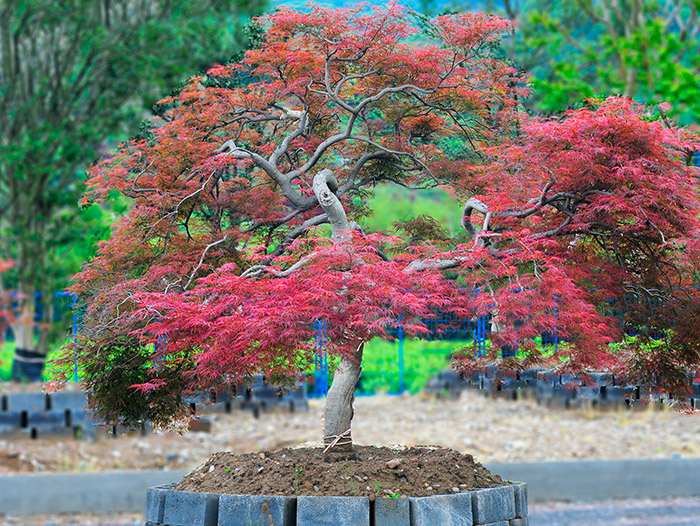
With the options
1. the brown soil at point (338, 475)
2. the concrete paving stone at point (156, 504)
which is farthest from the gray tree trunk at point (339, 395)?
the concrete paving stone at point (156, 504)

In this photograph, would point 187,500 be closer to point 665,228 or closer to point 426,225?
point 426,225

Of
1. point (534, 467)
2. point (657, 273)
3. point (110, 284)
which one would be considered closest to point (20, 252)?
point (110, 284)

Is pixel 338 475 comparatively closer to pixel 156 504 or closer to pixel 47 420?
pixel 156 504

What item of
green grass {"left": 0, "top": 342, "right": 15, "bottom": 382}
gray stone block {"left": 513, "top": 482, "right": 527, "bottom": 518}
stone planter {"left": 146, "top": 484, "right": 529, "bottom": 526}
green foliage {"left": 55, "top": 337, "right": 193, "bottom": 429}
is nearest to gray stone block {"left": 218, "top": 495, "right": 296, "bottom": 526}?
stone planter {"left": 146, "top": 484, "right": 529, "bottom": 526}

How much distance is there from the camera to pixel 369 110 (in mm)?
5848

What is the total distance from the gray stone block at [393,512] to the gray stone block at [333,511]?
3.0 inches

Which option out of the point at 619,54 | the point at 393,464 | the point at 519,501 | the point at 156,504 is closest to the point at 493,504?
the point at 519,501

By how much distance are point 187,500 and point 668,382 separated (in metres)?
3.34

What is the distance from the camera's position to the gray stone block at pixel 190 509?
4.49 meters

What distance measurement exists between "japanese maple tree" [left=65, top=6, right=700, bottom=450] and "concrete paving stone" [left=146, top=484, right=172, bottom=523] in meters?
0.54

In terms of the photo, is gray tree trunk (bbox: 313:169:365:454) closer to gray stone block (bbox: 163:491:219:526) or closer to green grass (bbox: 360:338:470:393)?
gray stone block (bbox: 163:491:219:526)

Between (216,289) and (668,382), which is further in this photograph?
(668,382)

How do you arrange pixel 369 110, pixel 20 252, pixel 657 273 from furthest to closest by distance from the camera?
pixel 20 252
pixel 369 110
pixel 657 273

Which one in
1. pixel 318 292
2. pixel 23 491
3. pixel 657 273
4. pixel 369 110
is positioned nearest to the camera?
pixel 318 292
